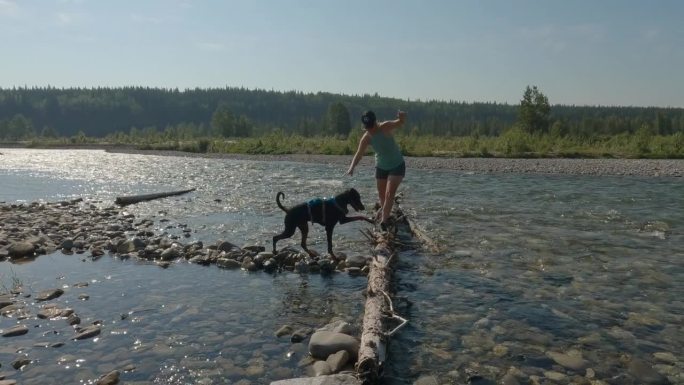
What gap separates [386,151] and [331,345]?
5274mm

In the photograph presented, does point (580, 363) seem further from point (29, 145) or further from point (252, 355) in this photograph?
point (29, 145)

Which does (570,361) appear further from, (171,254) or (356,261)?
(171,254)

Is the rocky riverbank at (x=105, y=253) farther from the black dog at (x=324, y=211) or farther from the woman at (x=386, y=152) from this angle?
the woman at (x=386, y=152)

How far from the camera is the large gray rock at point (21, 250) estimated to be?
11391 millimetres

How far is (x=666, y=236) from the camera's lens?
42.5 feet

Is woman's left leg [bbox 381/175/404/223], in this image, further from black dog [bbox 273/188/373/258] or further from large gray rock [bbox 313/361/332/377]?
large gray rock [bbox 313/361/332/377]

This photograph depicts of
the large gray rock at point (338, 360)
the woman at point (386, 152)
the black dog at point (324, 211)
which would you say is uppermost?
the woman at point (386, 152)

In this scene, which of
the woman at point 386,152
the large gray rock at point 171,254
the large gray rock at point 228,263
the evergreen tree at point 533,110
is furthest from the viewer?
the evergreen tree at point 533,110

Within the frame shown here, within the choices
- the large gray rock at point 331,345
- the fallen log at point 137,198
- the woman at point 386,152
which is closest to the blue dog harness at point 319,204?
the woman at point 386,152

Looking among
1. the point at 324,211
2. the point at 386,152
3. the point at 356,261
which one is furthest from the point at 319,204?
the point at 386,152

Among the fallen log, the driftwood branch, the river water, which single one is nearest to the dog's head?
the driftwood branch

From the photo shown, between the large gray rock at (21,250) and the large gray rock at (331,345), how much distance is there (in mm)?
8784

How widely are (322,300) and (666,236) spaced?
10.1 metres

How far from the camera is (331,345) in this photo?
5.94 metres
